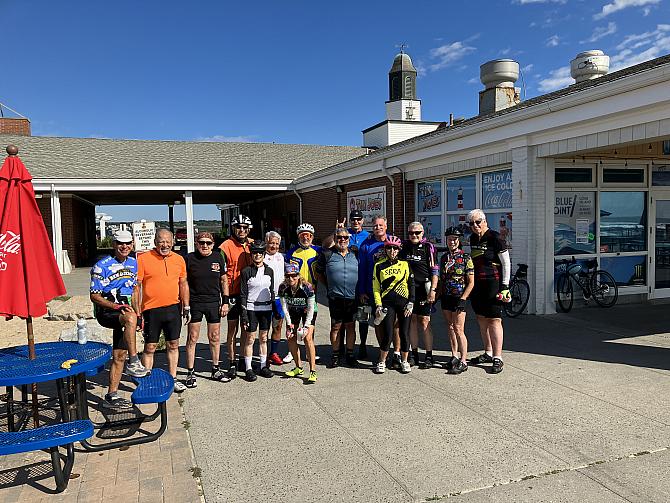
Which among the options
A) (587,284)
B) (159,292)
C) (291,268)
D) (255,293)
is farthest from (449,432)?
(587,284)

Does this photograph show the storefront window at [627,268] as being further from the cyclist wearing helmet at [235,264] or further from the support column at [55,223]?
the support column at [55,223]

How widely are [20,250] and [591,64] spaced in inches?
547

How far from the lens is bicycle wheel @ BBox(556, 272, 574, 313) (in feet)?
30.1

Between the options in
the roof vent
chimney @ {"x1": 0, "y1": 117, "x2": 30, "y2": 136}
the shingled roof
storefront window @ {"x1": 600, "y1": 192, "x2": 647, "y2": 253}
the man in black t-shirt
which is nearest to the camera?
the man in black t-shirt

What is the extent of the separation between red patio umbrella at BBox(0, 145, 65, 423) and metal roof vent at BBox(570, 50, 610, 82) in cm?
1327

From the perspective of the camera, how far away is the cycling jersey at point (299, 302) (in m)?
5.65

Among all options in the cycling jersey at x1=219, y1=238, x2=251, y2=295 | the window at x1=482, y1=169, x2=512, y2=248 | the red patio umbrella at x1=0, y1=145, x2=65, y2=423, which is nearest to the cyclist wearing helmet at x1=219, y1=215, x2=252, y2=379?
the cycling jersey at x1=219, y1=238, x2=251, y2=295

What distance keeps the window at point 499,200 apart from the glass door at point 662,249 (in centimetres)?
327

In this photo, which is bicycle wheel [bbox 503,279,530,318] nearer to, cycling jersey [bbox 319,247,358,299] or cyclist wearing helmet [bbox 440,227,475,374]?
cyclist wearing helmet [bbox 440,227,475,374]

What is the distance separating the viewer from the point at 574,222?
9.57 meters

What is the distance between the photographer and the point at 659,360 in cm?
612

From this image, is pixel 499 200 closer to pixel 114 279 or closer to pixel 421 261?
pixel 421 261

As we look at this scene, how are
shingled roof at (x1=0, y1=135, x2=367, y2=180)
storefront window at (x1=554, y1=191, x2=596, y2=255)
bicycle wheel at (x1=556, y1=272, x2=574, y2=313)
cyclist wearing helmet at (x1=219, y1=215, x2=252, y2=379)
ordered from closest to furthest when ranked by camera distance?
cyclist wearing helmet at (x1=219, y1=215, x2=252, y2=379), bicycle wheel at (x1=556, y1=272, x2=574, y2=313), storefront window at (x1=554, y1=191, x2=596, y2=255), shingled roof at (x1=0, y1=135, x2=367, y2=180)

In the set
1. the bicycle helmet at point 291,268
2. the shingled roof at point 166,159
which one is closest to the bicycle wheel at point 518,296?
the bicycle helmet at point 291,268
